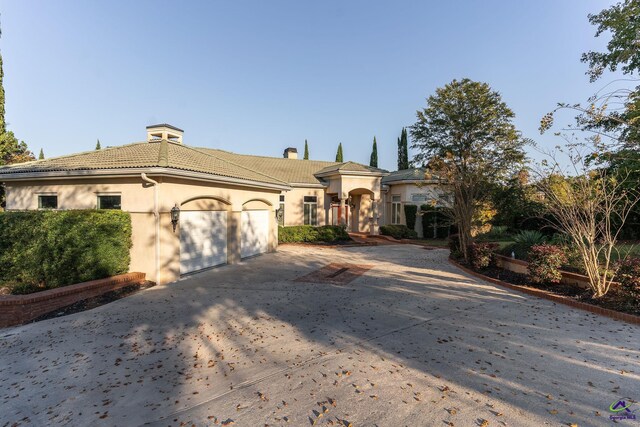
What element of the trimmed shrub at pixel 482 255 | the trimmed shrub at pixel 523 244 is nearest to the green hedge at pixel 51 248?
the trimmed shrub at pixel 482 255

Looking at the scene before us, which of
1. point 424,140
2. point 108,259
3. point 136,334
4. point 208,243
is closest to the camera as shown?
point 136,334

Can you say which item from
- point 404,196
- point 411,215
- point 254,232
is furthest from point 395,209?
point 254,232

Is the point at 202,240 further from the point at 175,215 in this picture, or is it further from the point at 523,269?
the point at 523,269

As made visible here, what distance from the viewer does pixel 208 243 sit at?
11047 millimetres

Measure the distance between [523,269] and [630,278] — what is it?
320 centimetres

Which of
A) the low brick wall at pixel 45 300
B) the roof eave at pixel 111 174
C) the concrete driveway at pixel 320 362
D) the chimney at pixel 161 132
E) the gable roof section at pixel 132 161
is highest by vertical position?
the chimney at pixel 161 132

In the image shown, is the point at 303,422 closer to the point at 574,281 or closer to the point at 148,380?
the point at 148,380

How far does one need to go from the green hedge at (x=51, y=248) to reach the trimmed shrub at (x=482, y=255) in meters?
12.0

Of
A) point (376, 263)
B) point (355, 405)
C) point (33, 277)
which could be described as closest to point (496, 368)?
point (355, 405)

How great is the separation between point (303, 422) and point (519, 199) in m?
19.0

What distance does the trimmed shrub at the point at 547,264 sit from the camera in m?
8.25

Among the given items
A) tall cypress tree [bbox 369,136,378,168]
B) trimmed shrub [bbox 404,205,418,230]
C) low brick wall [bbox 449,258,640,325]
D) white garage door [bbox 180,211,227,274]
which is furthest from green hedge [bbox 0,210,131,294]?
tall cypress tree [bbox 369,136,378,168]

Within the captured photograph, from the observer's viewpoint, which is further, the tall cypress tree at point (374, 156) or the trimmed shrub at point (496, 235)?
the tall cypress tree at point (374, 156)

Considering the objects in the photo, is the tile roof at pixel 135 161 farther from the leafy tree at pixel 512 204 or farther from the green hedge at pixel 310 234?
the leafy tree at pixel 512 204
